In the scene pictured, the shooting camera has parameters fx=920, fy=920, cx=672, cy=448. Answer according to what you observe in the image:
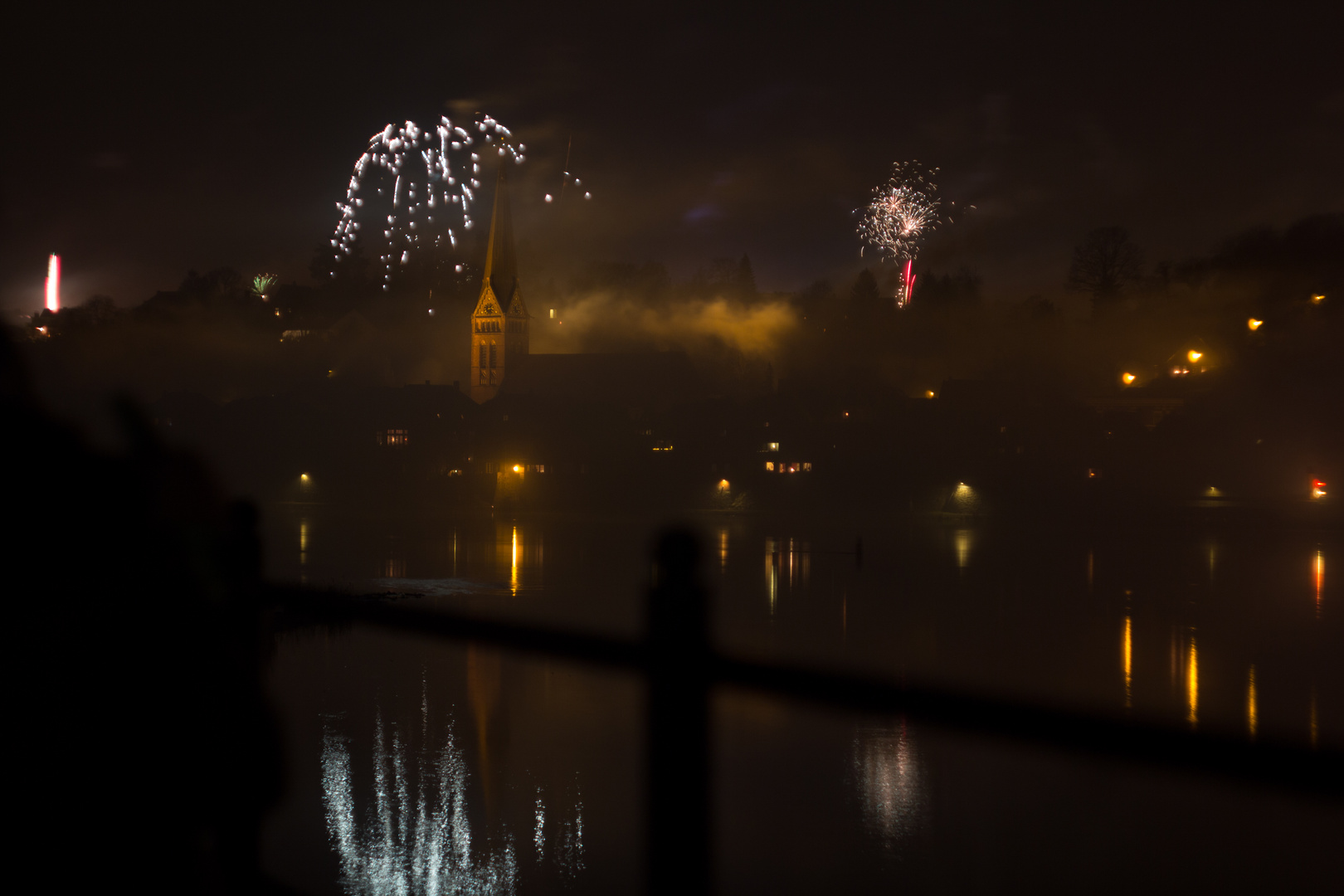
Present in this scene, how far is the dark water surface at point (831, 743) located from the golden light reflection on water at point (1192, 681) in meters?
0.16

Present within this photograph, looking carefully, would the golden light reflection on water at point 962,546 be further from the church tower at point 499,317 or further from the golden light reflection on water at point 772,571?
the church tower at point 499,317

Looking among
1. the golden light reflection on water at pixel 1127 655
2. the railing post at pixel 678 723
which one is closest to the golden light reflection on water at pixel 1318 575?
the golden light reflection on water at pixel 1127 655

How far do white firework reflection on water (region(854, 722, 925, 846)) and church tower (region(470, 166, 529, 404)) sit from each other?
368 ft

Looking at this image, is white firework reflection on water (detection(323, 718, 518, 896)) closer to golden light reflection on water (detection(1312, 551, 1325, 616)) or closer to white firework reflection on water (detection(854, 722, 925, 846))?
white firework reflection on water (detection(854, 722, 925, 846))

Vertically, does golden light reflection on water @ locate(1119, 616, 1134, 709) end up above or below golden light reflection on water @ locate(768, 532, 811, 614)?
below

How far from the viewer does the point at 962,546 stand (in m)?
63.8

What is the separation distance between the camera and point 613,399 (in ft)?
386

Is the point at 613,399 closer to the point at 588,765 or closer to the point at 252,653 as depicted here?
the point at 588,765

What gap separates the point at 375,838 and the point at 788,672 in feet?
53.9

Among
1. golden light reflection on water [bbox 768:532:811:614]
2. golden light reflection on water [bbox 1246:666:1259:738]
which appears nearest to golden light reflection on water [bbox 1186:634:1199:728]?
golden light reflection on water [bbox 1246:666:1259:738]

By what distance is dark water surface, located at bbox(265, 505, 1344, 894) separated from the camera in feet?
53.3

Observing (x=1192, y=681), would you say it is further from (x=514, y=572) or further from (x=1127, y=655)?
(x=514, y=572)

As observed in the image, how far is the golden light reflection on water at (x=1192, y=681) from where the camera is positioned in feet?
84.5

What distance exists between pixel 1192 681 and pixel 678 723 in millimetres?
32656
